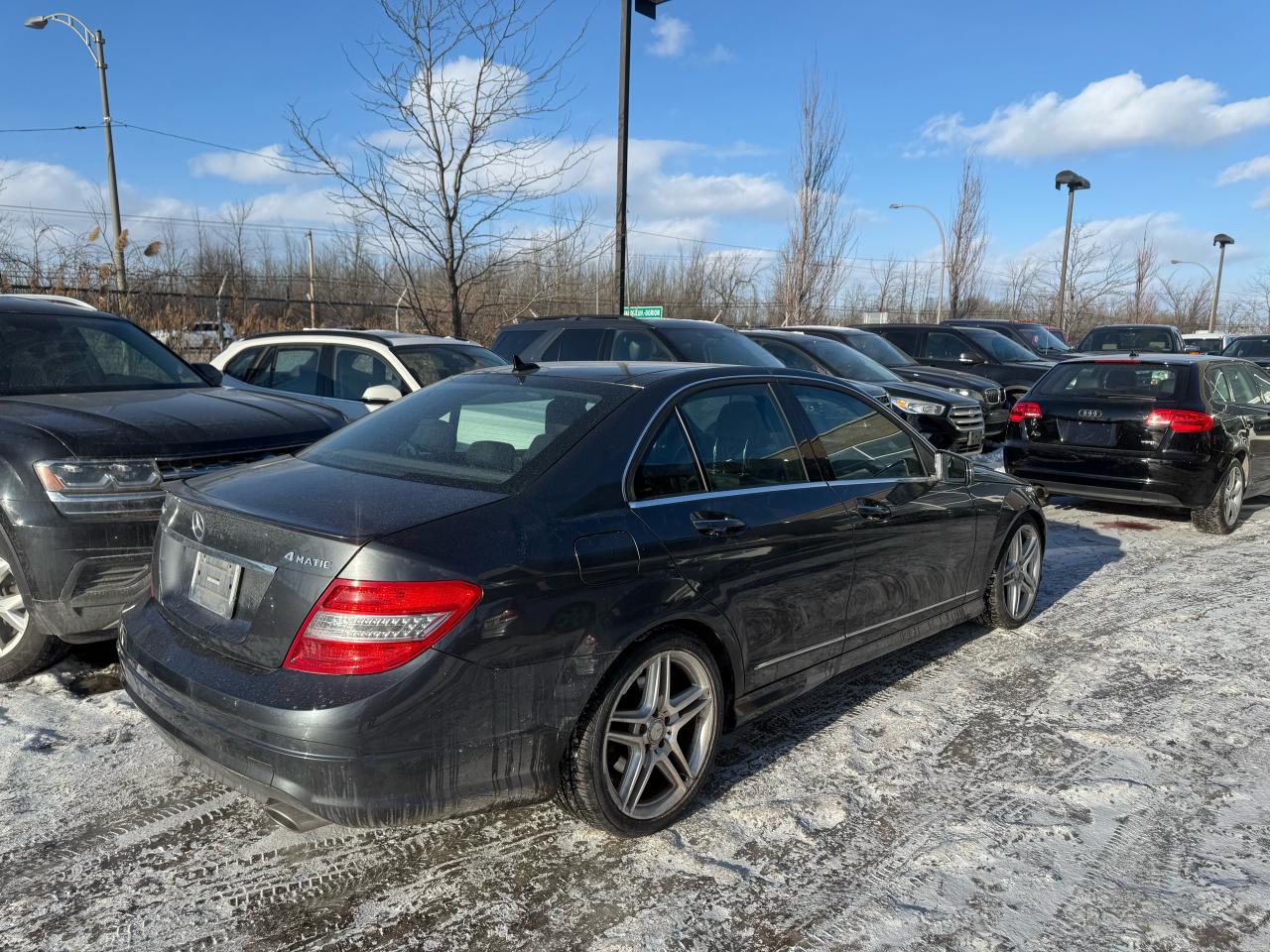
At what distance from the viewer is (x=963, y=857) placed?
10.4ft

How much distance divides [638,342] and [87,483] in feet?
20.0

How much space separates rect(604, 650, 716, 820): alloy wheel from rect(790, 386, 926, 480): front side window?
130cm

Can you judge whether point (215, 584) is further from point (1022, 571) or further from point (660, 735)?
point (1022, 571)

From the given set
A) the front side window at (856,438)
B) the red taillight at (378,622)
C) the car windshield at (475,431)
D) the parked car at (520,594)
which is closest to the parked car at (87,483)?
the parked car at (520,594)

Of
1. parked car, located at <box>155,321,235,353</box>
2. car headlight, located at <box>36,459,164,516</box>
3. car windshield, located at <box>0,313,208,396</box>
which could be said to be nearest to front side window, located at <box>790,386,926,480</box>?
car headlight, located at <box>36,459,164,516</box>

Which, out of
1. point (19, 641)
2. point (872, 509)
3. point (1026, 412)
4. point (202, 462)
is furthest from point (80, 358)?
point (1026, 412)

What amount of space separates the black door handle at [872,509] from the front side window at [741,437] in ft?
1.20

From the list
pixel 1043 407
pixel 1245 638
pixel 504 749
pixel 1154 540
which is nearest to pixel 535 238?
pixel 1043 407

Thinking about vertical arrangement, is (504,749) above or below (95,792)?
above

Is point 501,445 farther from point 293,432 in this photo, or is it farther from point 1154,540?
point 1154,540

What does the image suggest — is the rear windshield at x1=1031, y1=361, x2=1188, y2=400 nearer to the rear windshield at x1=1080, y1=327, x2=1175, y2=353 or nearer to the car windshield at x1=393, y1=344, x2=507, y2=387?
the car windshield at x1=393, y1=344, x2=507, y2=387

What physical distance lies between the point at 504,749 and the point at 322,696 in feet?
1.84

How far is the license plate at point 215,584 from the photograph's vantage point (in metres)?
2.92

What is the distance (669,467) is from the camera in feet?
11.3
